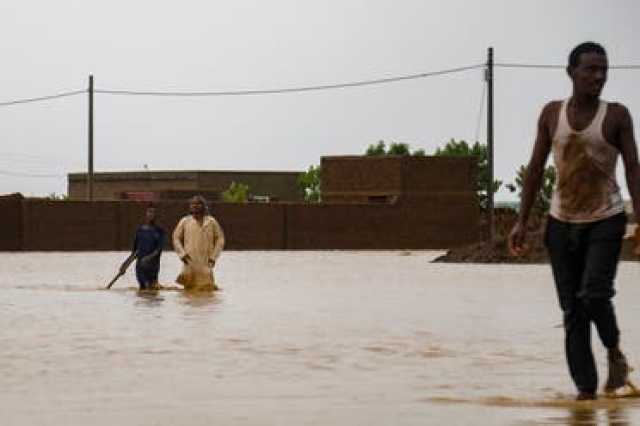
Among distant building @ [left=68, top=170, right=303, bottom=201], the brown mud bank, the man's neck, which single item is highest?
distant building @ [left=68, top=170, right=303, bottom=201]

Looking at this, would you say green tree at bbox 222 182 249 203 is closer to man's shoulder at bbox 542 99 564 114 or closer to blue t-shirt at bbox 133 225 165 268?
blue t-shirt at bbox 133 225 165 268

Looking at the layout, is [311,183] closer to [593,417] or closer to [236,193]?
[236,193]

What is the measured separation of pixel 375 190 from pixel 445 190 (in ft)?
10.3

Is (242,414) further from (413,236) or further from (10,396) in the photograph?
(413,236)

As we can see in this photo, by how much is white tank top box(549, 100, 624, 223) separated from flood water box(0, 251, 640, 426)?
1036 millimetres

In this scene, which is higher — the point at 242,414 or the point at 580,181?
the point at 580,181

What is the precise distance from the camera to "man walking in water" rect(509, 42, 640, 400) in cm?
962

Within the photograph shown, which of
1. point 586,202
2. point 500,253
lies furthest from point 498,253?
point 586,202

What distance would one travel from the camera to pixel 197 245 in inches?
964

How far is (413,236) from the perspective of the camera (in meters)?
73.2

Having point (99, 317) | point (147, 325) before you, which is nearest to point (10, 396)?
point (147, 325)

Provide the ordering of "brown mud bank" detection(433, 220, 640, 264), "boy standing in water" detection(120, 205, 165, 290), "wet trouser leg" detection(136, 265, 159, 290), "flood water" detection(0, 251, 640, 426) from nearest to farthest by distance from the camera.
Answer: "flood water" detection(0, 251, 640, 426) < "boy standing in water" detection(120, 205, 165, 290) < "wet trouser leg" detection(136, 265, 159, 290) < "brown mud bank" detection(433, 220, 640, 264)

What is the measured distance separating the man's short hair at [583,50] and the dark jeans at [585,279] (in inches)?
33.8

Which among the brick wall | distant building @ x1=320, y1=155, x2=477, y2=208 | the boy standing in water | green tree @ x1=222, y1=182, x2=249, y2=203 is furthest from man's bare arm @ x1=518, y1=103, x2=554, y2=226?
green tree @ x1=222, y1=182, x2=249, y2=203
